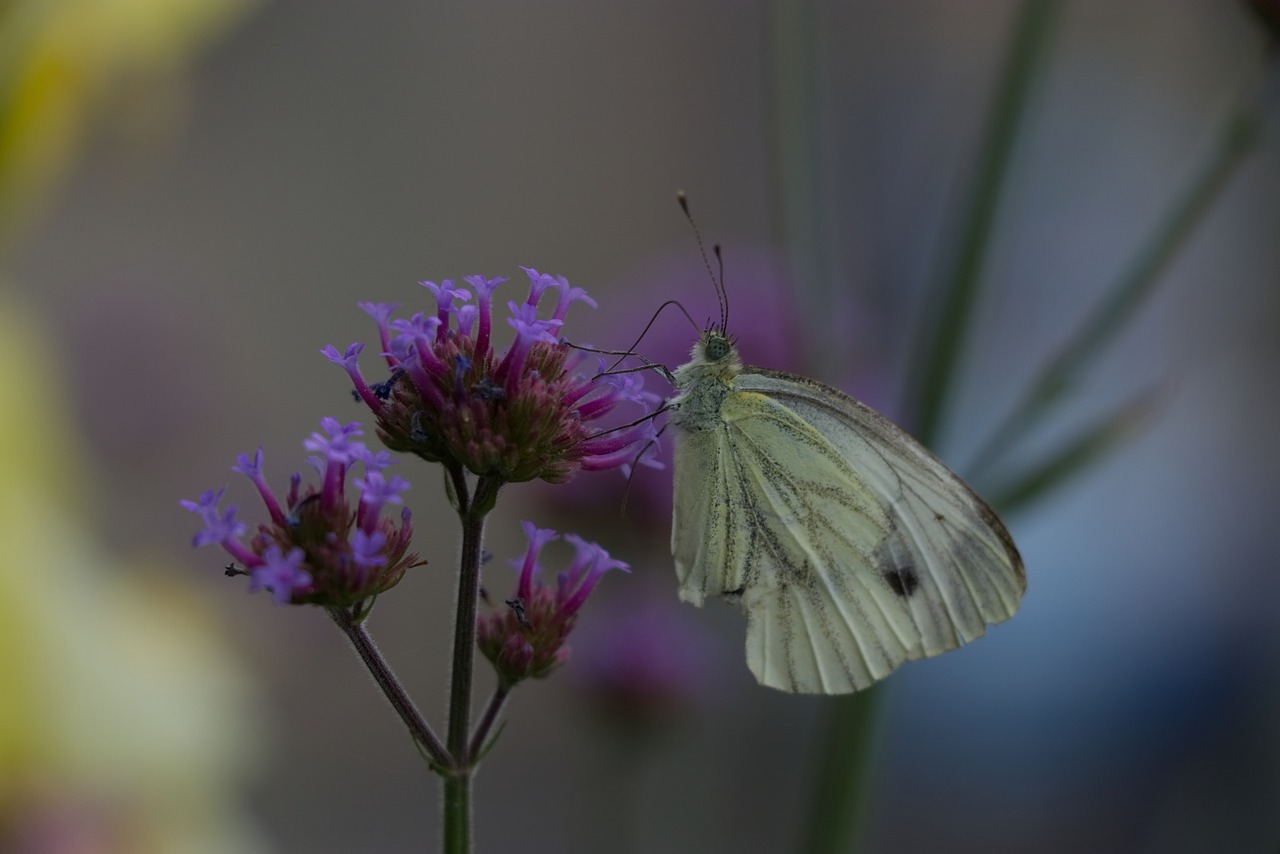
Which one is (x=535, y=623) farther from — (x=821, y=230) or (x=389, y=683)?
(x=821, y=230)

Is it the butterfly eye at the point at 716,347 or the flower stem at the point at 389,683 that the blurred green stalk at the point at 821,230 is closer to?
the butterfly eye at the point at 716,347

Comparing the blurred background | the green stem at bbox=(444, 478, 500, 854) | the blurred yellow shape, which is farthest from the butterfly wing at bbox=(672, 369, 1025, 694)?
the blurred yellow shape

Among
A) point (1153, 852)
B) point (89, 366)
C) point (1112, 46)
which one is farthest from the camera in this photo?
point (1112, 46)

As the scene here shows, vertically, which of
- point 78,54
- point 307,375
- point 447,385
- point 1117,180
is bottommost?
point 447,385

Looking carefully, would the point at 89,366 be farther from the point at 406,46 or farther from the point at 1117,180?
the point at 1117,180

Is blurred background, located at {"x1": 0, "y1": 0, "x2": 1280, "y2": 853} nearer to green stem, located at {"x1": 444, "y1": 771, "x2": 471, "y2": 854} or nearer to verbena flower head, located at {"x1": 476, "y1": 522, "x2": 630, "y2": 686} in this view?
verbena flower head, located at {"x1": 476, "y1": 522, "x2": 630, "y2": 686}

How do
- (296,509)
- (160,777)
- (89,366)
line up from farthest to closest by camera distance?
(89,366)
(160,777)
(296,509)

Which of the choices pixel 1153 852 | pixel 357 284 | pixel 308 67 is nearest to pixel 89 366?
pixel 357 284
